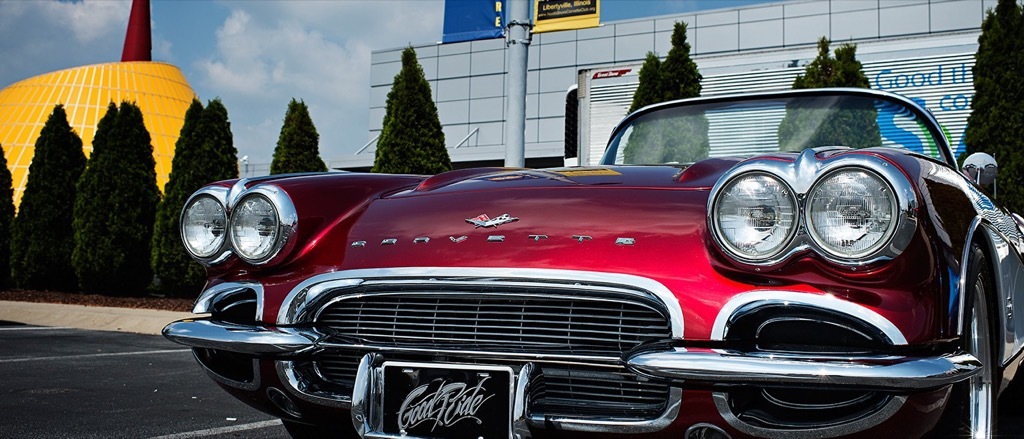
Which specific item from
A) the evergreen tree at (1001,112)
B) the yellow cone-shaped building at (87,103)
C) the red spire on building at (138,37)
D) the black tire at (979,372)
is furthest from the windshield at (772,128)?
the red spire on building at (138,37)

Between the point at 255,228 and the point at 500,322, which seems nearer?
the point at 500,322

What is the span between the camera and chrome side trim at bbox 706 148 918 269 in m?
1.74

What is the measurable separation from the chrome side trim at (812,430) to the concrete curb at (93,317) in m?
7.92

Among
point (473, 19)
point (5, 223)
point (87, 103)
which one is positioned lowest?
point (5, 223)

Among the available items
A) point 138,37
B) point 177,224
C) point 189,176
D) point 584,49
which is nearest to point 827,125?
point 189,176

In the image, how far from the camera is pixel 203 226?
256cm

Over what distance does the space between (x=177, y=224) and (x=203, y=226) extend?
10561 mm

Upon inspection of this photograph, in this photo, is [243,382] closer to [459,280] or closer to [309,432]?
[309,432]

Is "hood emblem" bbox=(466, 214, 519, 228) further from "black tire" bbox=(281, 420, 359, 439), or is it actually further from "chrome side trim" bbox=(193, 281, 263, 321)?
"black tire" bbox=(281, 420, 359, 439)

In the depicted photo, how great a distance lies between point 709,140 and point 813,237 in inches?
67.6

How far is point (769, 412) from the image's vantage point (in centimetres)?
183

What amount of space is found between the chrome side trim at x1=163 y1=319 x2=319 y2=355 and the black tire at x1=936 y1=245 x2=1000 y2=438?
1.49 m

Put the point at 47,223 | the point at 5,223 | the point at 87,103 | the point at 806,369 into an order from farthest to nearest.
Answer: the point at 87,103, the point at 5,223, the point at 47,223, the point at 806,369

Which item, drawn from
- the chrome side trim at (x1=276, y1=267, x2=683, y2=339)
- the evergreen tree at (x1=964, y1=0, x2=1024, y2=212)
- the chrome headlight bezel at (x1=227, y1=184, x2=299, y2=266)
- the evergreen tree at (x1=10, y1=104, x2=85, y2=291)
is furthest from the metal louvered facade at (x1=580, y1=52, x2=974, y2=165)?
the evergreen tree at (x1=10, y1=104, x2=85, y2=291)
